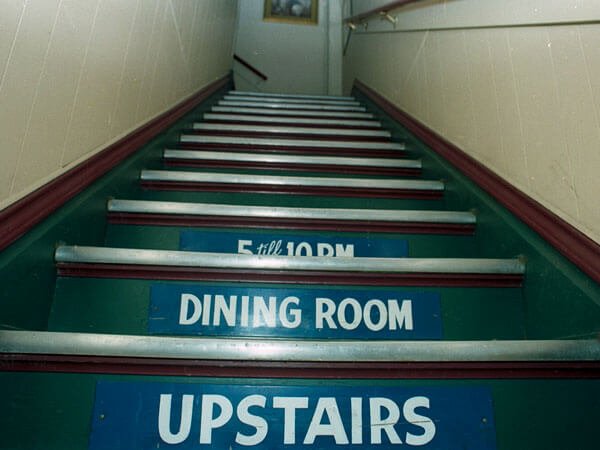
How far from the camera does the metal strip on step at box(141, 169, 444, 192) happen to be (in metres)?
1.64

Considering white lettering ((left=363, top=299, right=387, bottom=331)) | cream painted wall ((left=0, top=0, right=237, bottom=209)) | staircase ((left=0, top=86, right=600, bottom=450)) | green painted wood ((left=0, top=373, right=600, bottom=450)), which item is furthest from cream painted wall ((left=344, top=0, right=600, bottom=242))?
cream painted wall ((left=0, top=0, right=237, bottom=209))

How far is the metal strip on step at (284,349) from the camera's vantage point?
2.73ft

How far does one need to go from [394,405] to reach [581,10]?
0.91 m

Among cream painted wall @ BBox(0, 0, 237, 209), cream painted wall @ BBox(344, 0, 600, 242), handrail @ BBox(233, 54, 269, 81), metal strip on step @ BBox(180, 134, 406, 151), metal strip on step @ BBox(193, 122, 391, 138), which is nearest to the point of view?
cream painted wall @ BBox(0, 0, 237, 209)

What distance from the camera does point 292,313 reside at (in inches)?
43.0

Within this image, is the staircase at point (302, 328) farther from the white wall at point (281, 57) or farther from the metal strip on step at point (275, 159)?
the white wall at point (281, 57)

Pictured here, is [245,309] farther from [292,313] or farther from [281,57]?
[281,57]

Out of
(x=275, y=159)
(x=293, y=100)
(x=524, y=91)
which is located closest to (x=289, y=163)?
(x=275, y=159)

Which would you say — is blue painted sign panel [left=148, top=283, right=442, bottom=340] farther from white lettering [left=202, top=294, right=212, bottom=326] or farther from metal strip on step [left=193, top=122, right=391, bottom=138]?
metal strip on step [left=193, top=122, right=391, bottom=138]

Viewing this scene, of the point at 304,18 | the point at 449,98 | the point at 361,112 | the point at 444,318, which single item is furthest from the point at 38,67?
the point at 304,18

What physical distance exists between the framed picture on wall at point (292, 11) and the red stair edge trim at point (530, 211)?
3999 millimetres

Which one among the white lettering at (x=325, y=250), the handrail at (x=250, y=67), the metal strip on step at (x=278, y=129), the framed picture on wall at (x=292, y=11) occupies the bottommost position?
the white lettering at (x=325, y=250)

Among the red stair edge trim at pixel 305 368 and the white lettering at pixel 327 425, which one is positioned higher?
the red stair edge trim at pixel 305 368

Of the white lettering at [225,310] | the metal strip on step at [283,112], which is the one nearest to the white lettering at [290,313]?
the white lettering at [225,310]
